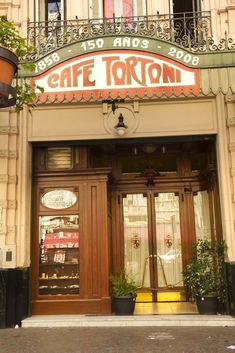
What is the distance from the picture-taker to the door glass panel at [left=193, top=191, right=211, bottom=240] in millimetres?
10086

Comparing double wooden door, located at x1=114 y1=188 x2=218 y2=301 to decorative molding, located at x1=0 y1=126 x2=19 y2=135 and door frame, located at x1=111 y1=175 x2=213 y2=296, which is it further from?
decorative molding, located at x1=0 y1=126 x2=19 y2=135

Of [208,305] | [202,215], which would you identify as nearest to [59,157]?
[202,215]

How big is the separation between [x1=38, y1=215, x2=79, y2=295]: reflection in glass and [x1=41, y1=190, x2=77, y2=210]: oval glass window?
0.81 ft

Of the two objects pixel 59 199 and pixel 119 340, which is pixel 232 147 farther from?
pixel 119 340

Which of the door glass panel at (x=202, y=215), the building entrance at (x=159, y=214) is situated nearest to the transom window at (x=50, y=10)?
the building entrance at (x=159, y=214)

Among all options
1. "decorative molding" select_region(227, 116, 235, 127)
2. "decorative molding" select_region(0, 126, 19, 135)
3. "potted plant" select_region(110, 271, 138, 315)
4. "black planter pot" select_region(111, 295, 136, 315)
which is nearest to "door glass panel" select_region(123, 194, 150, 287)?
"potted plant" select_region(110, 271, 138, 315)

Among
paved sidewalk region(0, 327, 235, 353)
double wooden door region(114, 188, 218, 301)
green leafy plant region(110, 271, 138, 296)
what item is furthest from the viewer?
double wooden door region(114, 188, 218, 301)

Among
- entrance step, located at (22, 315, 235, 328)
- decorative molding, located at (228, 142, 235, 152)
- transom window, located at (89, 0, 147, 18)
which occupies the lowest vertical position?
entrance step, located at (22, 315, 235, 328)

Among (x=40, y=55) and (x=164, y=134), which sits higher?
(x=40, y=55)

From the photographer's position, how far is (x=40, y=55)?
23.6 ft

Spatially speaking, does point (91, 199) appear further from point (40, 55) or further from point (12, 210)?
point (40, 55)

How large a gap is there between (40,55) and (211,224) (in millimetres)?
5206

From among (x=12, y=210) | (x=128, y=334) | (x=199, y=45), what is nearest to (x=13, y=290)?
(x=12, y=210)

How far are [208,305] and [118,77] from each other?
15.2 feet
